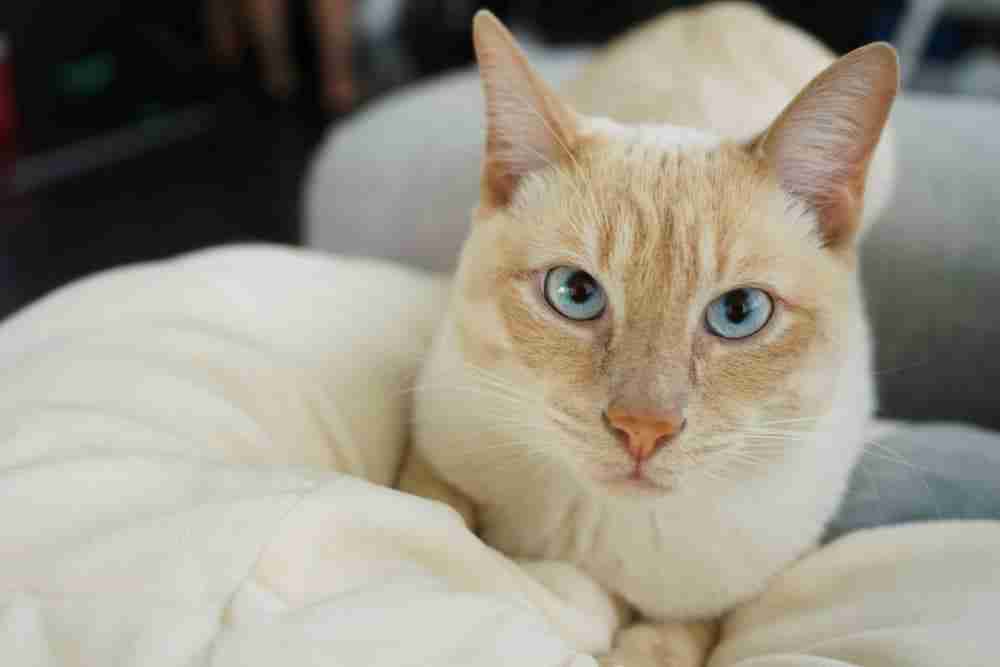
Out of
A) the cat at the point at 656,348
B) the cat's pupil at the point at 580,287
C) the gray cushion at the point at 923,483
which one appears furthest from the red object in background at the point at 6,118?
the gray cushion at the point at 923,483

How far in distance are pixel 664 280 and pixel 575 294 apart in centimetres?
13

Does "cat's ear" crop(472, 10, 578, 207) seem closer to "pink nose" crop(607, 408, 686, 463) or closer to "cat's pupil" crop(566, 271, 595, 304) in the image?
"cat's pupil" crop(566, 271, 595, 304)

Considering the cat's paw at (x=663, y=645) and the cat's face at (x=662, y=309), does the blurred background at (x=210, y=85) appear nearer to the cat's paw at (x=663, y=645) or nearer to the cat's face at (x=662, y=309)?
the cat's face at (x=662, y=309)

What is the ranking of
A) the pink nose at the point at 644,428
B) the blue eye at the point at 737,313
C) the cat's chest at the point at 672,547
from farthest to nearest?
the cat's chest at the point at 672,547 < the blue eye at the point at 737,313 < the pink nose at the point at 644,428

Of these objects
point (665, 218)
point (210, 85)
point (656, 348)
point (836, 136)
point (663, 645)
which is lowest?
point (210, 85)

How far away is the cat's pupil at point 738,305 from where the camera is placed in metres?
1.23

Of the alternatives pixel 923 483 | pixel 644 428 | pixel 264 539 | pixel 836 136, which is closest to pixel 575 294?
pixel 644 428

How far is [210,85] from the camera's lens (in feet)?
16.0

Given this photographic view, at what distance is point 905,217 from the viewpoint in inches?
80.5

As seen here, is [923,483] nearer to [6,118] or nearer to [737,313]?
[737,313]

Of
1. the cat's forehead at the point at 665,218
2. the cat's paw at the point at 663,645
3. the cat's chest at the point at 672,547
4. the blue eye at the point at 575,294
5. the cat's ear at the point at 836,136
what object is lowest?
the cat's paw at the point at 663,645

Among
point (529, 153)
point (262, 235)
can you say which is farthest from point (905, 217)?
point (262, 235)

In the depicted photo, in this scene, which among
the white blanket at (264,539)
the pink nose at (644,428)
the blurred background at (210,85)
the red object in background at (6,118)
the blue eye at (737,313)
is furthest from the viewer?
the red object in background at (6,118)

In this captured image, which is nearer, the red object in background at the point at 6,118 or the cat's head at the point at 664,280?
the cat's head at the point at 664,280
